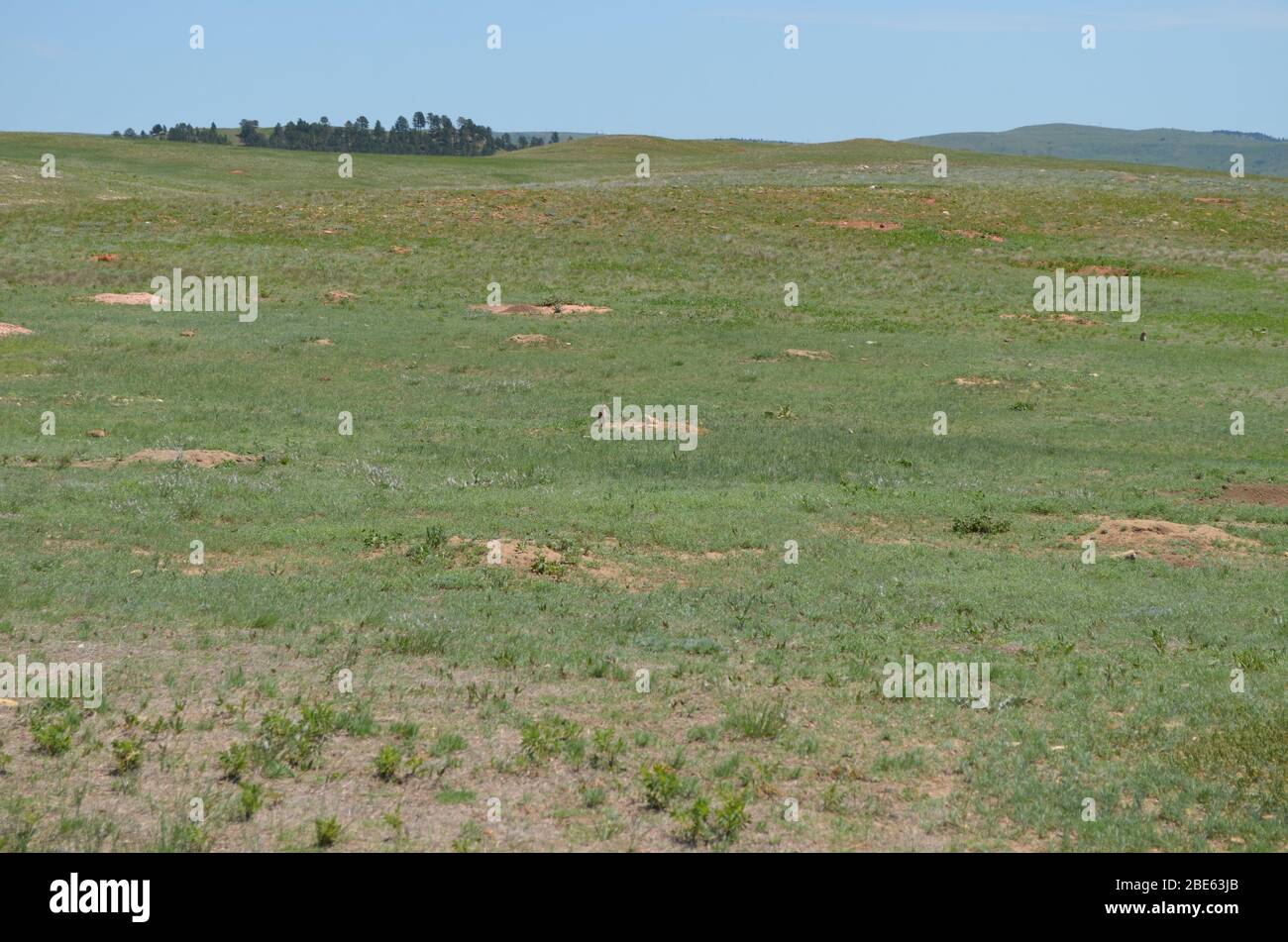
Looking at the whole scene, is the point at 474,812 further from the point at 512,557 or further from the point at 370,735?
the point at 512,557

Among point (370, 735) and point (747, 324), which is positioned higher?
point (747, 324)

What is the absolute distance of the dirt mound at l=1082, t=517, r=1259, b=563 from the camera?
18.3 m

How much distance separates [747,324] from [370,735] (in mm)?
34899

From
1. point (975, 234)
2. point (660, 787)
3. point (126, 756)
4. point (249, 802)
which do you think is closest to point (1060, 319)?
point (975, 234)

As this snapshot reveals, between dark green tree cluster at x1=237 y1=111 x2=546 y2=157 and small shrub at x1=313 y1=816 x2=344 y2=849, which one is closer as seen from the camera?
small shrub at x1=313 y1=816 x2=344 y2=849

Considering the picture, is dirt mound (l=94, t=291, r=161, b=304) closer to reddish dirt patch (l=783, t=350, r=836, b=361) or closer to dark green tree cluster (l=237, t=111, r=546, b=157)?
reddish dirt patch (l=783, t=350, r=836, b=361)

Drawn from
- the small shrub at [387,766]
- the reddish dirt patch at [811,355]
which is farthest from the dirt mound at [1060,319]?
the small shrub at [387,766]

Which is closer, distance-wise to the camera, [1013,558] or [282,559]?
[282,559]

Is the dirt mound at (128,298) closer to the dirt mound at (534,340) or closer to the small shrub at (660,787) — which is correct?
the dirt mound at (534,340)

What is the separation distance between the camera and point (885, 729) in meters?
10.6

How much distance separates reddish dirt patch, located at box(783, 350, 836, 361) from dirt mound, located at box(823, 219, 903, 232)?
28050 mm

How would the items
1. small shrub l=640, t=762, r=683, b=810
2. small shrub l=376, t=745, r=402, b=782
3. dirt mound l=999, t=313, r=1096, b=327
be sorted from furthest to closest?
dirt mound l=999, t=313, r=1096, b=327 < small shrub l=376, t=745, r=402, b=782 < small shrub l=640, t=762, r=683, b=810

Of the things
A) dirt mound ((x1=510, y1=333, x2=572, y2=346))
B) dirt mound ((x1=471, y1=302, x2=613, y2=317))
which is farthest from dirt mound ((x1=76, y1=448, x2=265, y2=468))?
dirt mound ((x1=471, y1=302, x2=613, y2=317))

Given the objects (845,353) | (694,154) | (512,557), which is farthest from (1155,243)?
(694,154)
